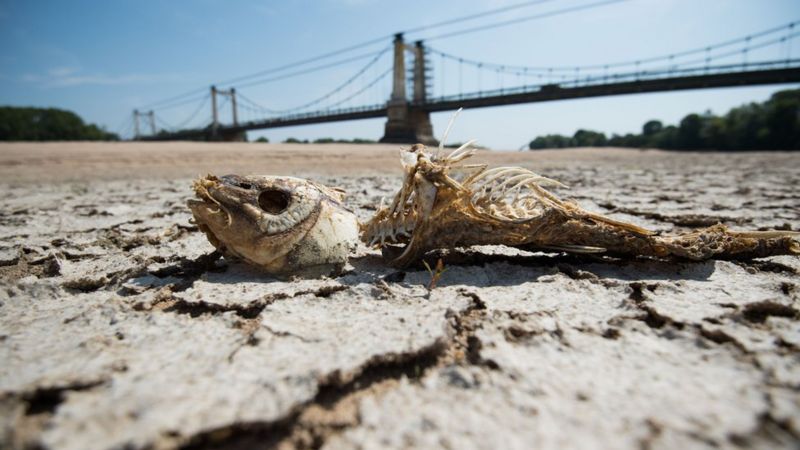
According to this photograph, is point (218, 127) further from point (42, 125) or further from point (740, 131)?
point (740, 131)

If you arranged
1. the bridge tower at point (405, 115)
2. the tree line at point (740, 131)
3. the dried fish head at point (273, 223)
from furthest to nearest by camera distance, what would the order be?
the bridge tower at point (405, 115) < the tree line at point (740, 131) < the dried fish head at point (273, 223)

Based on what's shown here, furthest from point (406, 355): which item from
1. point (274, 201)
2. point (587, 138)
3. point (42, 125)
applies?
point (42, 125)

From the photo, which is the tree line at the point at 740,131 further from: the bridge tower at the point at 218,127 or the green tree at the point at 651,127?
the bridge tower at the point at 218,127

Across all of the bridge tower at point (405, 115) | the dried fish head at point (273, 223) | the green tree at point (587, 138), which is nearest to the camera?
the dried fish head at point (273, 223)

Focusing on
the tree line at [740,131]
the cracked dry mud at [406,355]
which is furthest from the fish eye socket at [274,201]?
the tree line at [740,131]

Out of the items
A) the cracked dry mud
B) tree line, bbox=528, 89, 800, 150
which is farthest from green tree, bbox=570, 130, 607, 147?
the cracked dry mud

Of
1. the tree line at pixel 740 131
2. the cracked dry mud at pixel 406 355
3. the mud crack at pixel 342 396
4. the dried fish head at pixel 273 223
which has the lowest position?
the mud crack at pixel 342 396
